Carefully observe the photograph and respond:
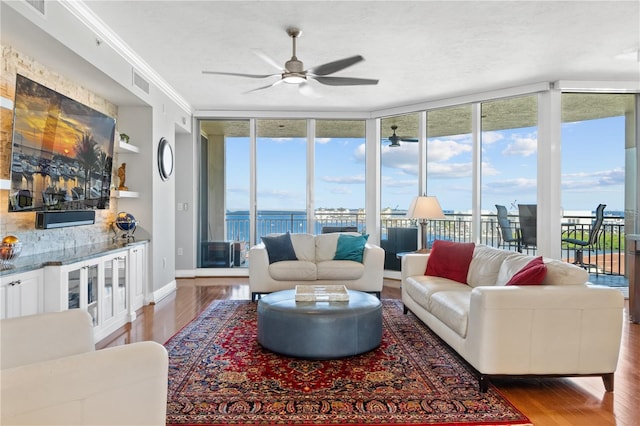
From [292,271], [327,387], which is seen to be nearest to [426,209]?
[292,271]

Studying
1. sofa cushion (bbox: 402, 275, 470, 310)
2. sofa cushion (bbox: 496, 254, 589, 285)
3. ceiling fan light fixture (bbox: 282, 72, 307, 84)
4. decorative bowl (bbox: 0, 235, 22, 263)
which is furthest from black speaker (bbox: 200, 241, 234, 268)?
sofa cushion (bbox: 496, 254, 589, 285)

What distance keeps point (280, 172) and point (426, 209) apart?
2815 millimetres

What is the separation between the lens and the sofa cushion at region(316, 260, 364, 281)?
16.6 feet

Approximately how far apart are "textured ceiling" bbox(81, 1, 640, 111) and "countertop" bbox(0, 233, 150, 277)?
6.54 ft

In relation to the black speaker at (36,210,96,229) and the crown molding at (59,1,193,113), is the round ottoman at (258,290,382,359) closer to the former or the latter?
the black speaker at (36,210,96,229)

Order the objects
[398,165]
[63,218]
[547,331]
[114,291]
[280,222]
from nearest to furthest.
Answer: [547,331], [63,218], [114,291], [398,165], [280,222]

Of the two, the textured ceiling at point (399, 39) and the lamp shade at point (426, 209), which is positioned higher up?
the textured ceiling at point (399, 39)

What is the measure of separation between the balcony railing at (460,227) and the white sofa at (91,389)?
210 inches

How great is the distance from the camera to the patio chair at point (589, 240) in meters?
5.38

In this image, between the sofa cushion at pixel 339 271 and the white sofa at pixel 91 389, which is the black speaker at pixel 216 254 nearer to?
the sofa cushion at pixel 339 271

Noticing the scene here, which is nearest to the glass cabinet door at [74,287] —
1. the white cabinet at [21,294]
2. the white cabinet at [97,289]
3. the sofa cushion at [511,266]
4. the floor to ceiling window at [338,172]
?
the white cabinet at [97,289]

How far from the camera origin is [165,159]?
5445mm

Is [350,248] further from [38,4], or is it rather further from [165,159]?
[38,4]

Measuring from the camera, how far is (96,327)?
11.5 ft
